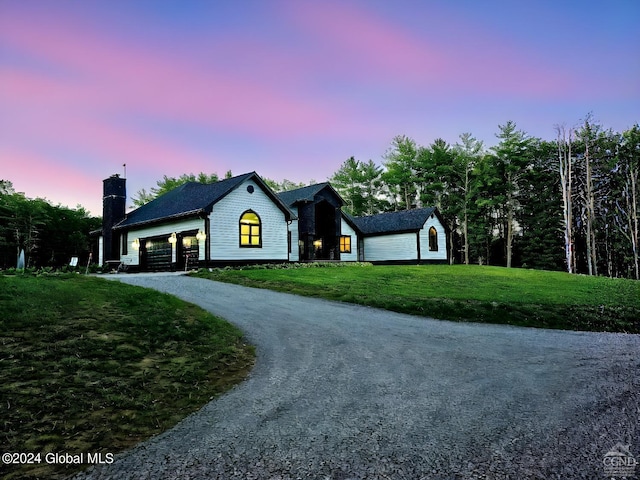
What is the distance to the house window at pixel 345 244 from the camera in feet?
104

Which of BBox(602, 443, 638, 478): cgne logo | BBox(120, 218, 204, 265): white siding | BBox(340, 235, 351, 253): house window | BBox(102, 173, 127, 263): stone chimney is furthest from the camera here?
BBox(340, 235, 351, 253): house window

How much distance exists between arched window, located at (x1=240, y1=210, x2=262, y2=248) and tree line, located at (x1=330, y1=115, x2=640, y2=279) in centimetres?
2492

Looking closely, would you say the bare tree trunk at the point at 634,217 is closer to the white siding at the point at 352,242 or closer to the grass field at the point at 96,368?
the white siding at the point at 352,242

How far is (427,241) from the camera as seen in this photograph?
1321 inches

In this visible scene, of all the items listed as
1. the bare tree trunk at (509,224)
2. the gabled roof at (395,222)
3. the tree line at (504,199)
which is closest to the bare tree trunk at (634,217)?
the tree line at (504,199)

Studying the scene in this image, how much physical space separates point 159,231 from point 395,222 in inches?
818

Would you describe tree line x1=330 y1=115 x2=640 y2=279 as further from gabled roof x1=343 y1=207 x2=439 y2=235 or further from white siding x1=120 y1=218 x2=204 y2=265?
white siding x1=120 y1=218 x2=204 y2=265

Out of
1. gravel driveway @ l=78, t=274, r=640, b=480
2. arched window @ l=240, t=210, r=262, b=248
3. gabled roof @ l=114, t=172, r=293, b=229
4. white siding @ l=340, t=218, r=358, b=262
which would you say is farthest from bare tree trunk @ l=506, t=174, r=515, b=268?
gravel driveway @ l=78, t=274, r=640, b=480

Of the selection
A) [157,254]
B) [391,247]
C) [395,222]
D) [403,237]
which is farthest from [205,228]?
[395,222]

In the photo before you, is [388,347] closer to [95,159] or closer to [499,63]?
[499,63]

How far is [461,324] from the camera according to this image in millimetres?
9094

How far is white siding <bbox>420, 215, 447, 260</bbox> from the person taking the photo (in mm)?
33172

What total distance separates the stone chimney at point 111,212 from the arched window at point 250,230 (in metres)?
10.8

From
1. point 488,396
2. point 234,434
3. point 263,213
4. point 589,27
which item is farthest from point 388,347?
point 263,213
